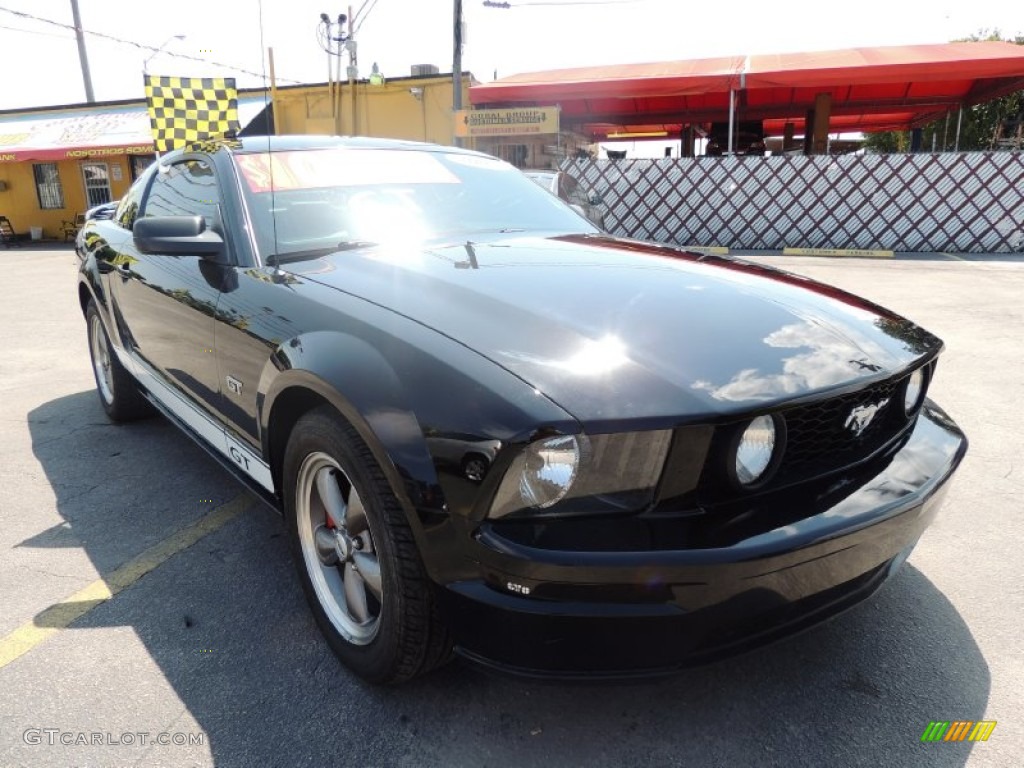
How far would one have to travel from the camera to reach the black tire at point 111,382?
404 cm

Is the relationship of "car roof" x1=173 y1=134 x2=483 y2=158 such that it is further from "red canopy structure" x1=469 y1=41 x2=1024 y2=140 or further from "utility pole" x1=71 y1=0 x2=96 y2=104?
"utility pole" x1=71 y1=0 x2=96 y2=104

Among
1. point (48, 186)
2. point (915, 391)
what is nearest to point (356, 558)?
point (915, 391)

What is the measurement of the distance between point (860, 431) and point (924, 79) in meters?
15.2

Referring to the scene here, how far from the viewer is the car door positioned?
2645 mm

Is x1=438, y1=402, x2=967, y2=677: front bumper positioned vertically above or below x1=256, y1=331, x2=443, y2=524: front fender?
below

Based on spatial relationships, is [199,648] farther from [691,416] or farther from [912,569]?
[912,569]

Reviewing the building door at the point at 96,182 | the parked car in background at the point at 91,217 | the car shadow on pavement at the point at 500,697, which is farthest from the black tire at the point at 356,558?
the building door at the point at 96,182

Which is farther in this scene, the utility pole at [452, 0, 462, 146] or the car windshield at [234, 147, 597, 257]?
the utility pole at [452, 0, 462, 146]

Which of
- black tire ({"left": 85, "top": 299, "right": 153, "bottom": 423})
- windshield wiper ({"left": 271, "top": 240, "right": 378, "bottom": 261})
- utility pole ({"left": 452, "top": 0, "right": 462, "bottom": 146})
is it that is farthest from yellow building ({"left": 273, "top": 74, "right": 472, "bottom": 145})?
windshield wiper ({"left": 271, "top": 240, "right": 378, "bottom": 261})

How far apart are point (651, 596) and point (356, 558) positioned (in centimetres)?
87

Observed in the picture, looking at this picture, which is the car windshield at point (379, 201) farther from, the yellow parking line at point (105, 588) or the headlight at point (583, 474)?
the headlight at point (583, 474)

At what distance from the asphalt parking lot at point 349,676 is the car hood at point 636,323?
61cm

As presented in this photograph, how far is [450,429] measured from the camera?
1.56 metres

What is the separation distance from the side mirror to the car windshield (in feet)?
0.58
